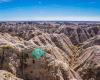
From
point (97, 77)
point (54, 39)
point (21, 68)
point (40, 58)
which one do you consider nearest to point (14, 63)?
point (21, 68)

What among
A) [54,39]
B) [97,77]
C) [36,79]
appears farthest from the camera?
[54,39]

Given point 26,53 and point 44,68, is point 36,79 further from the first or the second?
point 26,53

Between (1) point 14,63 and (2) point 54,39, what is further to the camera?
(2) point 54,39

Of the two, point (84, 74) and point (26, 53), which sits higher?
point (26, 53)

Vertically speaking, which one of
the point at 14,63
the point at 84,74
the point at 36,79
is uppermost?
the point at 14,63

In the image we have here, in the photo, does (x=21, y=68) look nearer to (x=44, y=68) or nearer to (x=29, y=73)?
(x=29, y=73)

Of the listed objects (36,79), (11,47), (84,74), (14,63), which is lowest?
(84,74)

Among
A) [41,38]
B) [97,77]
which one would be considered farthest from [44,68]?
[41,38]

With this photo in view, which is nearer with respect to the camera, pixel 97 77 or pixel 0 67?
pixel 0 67

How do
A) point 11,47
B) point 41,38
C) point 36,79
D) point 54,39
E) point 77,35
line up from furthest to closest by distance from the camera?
1. point 77,35
2. point 54,39
3. point 41,38
4. point 11,47
5. point 36,79
